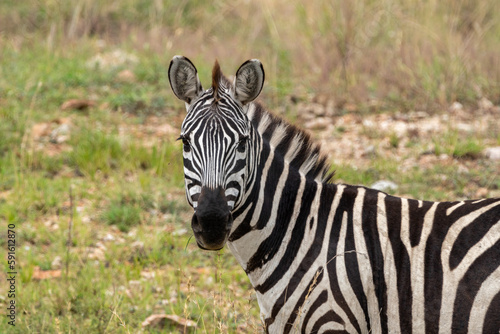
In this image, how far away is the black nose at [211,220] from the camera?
273 centimetres

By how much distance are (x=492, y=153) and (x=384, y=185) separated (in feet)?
5.02

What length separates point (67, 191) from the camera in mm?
6258

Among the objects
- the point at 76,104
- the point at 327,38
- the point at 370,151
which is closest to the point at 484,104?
the point at 370,151

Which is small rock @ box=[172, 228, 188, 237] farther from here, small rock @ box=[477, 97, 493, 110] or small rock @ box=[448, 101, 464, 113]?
small rock @ box=[477, 97, 493, 110]

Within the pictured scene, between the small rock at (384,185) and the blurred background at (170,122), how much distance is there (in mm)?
22

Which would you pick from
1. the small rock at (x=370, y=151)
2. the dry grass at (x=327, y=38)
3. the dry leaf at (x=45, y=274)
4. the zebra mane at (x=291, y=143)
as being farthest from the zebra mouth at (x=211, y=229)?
the dry grass at (x=327, y=38)

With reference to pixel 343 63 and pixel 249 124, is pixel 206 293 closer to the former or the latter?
pixel 249 124

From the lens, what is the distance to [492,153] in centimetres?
666

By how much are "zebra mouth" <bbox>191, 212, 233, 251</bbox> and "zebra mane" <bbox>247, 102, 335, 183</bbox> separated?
742mm

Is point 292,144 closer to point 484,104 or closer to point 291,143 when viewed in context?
point 291,143

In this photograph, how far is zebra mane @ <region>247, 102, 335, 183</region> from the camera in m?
3.36

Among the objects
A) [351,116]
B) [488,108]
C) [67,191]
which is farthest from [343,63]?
[67,191]

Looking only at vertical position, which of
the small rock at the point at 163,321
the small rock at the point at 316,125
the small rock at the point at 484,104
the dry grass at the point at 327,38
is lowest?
the small rock at the point at 163,321

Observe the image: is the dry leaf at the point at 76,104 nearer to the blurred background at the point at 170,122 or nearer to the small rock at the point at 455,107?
the blurred background at the point at 170,122
